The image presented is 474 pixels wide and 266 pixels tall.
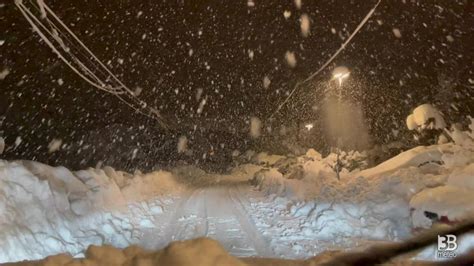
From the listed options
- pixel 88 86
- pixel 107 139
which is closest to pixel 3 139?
pixel 88 86

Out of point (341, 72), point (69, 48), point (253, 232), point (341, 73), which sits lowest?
point (253, 232)

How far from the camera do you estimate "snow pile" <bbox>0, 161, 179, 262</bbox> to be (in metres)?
7.59

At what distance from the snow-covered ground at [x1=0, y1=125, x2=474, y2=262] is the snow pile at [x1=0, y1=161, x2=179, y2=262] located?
0.07ft

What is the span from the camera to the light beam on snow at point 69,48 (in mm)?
10797

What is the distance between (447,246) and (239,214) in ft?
31.4

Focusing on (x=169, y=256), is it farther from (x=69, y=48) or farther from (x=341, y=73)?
(x=341, y=73)

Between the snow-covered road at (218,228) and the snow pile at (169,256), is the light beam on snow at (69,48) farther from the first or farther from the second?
the snow pile at (169,256)

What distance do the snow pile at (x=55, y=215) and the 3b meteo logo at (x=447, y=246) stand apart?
20.9ft

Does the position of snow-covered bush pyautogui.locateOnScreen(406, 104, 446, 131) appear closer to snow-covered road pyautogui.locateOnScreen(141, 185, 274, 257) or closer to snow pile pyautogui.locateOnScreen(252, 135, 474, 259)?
snow pile pyautogui.locateOnScreen(252, 135, 474, 259)

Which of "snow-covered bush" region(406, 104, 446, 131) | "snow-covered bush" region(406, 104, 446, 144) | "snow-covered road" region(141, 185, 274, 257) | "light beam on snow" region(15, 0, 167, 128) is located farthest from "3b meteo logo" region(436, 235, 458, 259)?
"snow-covered bush" region(406, 104, 446, 131)

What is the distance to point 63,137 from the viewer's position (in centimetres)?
1742

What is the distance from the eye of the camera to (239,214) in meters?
12.1

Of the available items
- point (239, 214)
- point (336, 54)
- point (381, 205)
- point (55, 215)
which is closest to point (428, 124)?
point (336, 54)

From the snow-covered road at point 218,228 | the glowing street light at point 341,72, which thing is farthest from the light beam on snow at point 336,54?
the snow-covered road at point 218,228
